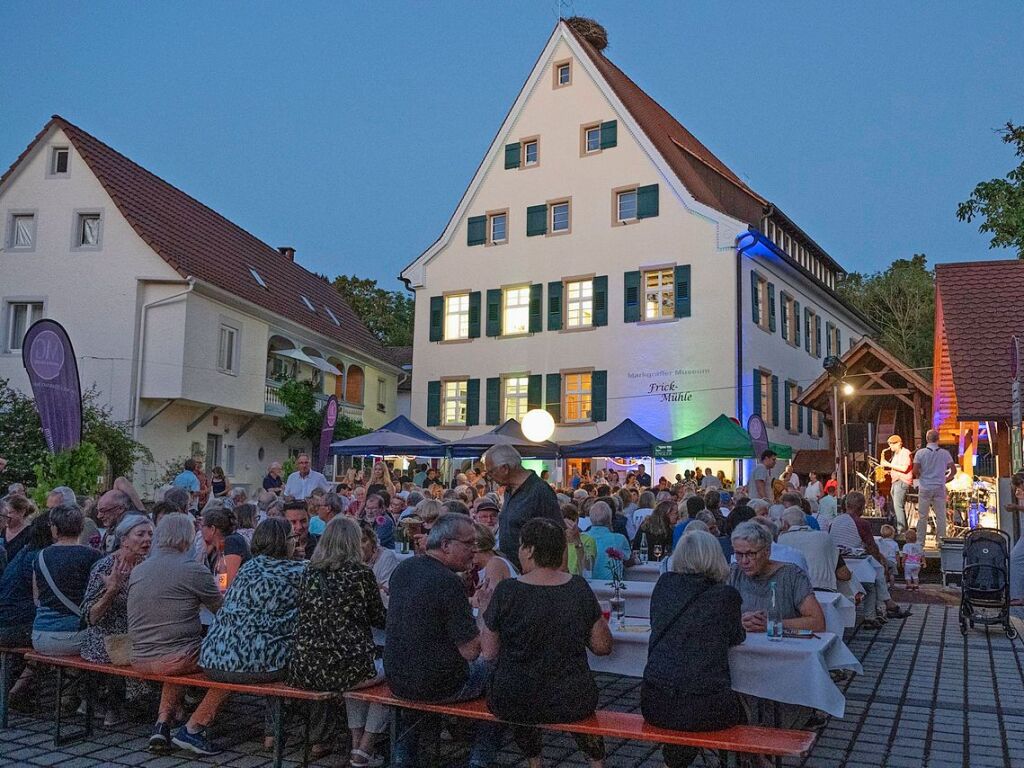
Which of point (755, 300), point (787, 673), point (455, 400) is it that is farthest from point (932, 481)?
point (455, 400)

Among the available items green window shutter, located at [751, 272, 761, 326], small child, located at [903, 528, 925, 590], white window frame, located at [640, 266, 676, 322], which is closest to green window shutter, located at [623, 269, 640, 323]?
white window frame, located at [640, 266, 676, 322]

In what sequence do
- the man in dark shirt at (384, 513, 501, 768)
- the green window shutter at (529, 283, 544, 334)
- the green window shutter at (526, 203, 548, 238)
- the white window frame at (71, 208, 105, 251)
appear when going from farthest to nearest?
the green window shutter at (526, 203, 548, 238) → the green window shutter at (529, 283, 544, 334) → the white window frame at (71, 208, 105, 251) → the man in dark shirt at (384, 513, 501, 768)

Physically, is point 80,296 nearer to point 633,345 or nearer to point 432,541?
point 633,345

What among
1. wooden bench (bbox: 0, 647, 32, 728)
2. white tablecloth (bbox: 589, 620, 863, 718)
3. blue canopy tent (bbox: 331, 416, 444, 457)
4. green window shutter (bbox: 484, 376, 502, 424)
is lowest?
wooden bench (bbox: 0, 647, 32, 728)

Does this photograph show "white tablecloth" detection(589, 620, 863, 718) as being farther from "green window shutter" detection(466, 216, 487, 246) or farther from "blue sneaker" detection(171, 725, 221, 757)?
"green window shutter" detection(466, 216, 487, 246)

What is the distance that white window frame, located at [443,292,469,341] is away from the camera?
29.3 meters

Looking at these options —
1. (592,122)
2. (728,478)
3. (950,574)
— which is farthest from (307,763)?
(592,122)

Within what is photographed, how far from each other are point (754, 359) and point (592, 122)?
854cm

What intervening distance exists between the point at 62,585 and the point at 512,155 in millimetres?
24551

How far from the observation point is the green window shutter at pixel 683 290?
995 inches

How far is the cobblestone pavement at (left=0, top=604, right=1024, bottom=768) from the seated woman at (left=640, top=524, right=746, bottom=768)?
1124mm

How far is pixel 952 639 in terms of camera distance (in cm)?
→ 973

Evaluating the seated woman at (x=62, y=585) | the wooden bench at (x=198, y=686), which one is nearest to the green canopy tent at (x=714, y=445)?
the wooden bench at (x=198, y=686)

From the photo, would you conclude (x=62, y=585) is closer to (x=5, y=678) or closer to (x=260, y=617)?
(x=5, y=678)
